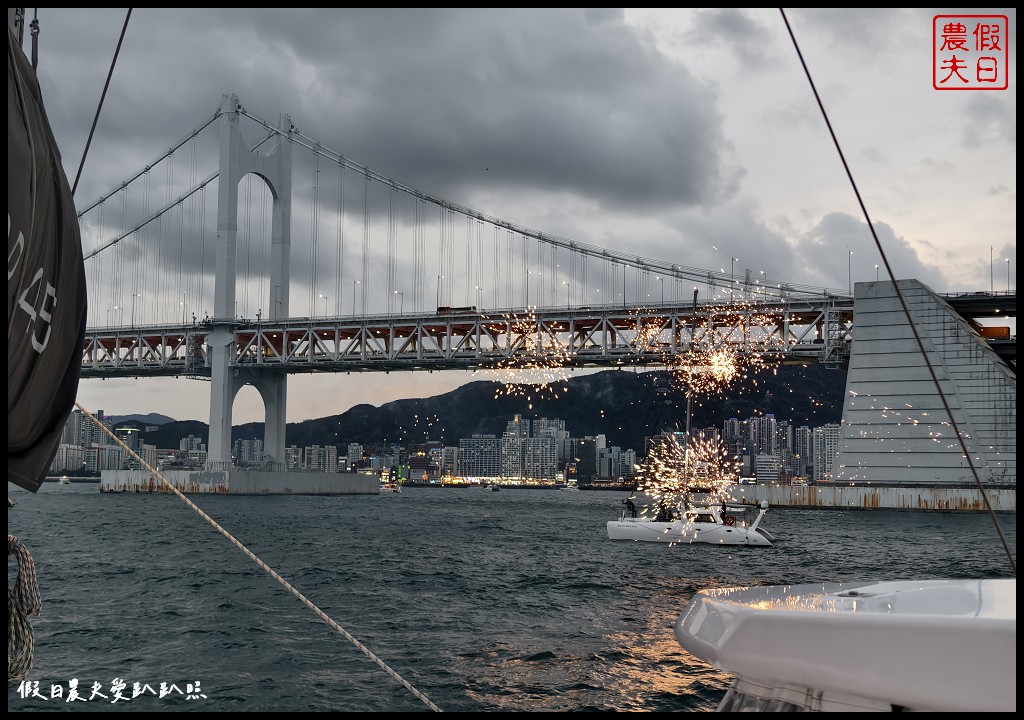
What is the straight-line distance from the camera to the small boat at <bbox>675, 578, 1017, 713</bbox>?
209cm

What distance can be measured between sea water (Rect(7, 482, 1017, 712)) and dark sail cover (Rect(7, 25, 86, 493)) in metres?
2.03

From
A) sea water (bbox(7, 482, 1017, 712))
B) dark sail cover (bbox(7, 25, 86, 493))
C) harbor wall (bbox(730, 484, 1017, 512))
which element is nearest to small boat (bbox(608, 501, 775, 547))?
sea water (bbox(7, 482, 1017, 712))

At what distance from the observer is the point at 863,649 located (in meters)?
2.21

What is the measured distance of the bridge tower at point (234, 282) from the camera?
69.1m

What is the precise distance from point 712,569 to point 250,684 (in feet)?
53.3

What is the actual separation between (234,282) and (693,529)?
48.0 meters

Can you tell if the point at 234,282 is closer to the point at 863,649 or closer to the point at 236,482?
the point at 236,482

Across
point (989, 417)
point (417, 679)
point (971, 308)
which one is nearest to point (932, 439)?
point (989, 417)

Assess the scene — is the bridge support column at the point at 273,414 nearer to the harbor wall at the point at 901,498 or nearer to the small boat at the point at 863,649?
the harbor wall at the point at 901,498

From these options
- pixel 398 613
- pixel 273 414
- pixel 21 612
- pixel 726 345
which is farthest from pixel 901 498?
pixel 21 612

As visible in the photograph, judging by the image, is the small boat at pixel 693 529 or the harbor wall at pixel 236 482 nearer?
the small boat at pixel 693 529

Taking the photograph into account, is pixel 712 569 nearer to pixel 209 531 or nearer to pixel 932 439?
pixel 209 531

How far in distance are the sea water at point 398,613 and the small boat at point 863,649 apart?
1.99m

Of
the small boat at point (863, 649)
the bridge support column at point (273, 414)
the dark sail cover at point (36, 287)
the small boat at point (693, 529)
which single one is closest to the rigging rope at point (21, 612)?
the dark sail cover at point (36, 287)
